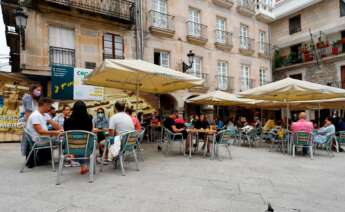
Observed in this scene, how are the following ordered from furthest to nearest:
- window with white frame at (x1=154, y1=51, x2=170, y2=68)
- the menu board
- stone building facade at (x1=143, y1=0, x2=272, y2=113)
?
window with white frame at (x1=154, y1=51, x2=170, y2=68)
stone building facade at (x1=143, y1=0, x2=272, y2=113)
the menu board

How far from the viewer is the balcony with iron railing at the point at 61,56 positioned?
1053cm

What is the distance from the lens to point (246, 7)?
18125mm

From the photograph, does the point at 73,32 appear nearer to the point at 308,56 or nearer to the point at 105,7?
the point at 105,7

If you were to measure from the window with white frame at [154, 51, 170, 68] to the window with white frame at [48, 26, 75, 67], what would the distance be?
480 centimetres

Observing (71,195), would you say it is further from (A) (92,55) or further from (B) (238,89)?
(B) (238,89)

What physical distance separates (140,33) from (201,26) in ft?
15.7

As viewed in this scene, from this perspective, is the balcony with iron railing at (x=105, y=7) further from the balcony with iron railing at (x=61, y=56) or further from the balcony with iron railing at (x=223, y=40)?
the balcony with iron railing at (x=223, y=40)

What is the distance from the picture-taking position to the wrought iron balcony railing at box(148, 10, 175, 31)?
1354 cm

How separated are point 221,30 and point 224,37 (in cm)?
55

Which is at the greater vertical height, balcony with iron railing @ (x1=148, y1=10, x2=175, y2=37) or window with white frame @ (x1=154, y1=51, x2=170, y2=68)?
balcony with iron railing @ (x1=148, y1=10, x2=175, y2=37)

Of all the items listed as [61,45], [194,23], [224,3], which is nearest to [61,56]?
[61,45]

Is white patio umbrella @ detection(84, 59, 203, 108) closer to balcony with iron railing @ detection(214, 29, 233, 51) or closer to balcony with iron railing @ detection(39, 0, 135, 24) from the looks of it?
balcony with iron railing @ detection(39, 0, 135, 24)

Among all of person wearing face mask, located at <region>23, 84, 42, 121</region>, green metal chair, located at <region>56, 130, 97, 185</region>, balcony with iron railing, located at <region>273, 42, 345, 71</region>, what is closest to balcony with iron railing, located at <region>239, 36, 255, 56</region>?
balcony with iron railing, located at <region>273, 42, 345, 71</region>

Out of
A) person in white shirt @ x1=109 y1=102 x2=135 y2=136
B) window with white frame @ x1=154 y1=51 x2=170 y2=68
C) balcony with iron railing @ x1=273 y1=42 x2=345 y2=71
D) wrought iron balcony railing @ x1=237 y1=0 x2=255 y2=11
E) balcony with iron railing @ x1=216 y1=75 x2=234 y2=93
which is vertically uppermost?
→ wrought iron balcony railing @ x1=237 y1=0 x2=255 y2=11
